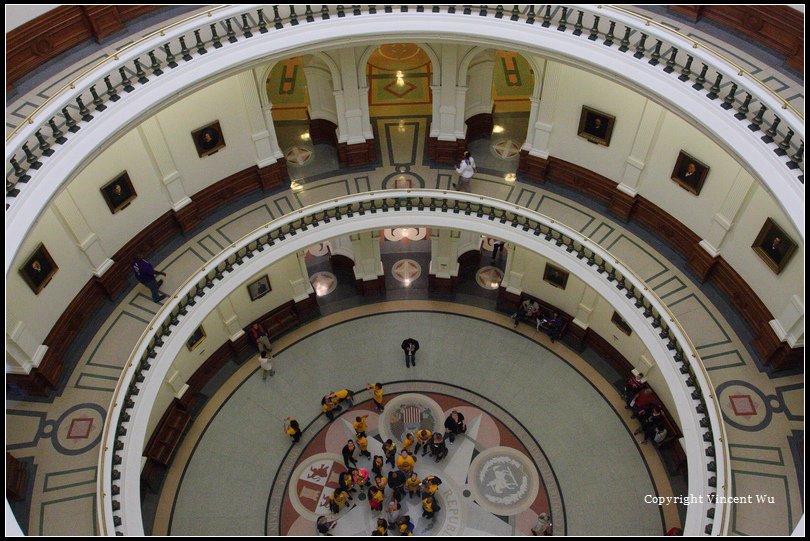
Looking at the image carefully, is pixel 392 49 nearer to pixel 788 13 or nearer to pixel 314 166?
pixel 314 166

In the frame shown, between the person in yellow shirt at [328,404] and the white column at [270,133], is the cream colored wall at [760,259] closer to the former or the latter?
the person in yellow shirt at [328,404]

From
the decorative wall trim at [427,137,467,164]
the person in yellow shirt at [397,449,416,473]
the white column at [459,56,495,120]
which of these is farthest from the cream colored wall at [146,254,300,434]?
the white column at [459,56,495,120]

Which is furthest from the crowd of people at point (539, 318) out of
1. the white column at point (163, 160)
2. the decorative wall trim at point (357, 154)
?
the white column at point (163, 160)

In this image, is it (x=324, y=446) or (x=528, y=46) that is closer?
(x=528, y=46)

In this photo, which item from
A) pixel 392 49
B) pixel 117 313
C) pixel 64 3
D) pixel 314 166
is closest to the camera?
pixel 64 3

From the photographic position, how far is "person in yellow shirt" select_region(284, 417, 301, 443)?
15.8 m

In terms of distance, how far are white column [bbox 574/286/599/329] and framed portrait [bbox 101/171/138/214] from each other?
11616mm

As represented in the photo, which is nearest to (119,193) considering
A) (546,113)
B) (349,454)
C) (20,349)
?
(20,349)

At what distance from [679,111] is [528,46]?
11.0 ft

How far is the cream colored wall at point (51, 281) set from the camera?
1239 cm

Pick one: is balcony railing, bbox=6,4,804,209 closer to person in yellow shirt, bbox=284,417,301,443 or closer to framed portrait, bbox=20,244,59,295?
framed portrait, bbox=20,244,59,295

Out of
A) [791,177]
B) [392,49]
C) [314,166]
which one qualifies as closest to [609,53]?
[791,177]

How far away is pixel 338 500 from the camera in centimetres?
1470

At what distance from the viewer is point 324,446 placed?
1625 cm
